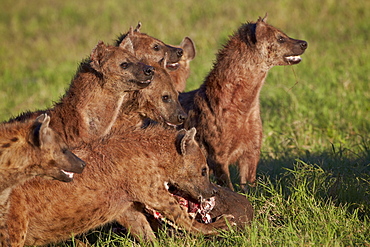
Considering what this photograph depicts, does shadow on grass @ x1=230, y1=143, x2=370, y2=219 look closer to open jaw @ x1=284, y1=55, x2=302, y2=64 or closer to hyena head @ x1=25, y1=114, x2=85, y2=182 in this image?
open jaw @ x1=284, y1=55, x2=302, y2=64

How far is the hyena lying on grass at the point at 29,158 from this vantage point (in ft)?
14.3

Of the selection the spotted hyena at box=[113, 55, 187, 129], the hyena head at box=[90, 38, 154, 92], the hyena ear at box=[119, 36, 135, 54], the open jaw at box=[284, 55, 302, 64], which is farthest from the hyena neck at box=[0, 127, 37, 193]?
the open jaw at box=[284, 55, 302, 64]

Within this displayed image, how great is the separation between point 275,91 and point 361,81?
1.34 meters

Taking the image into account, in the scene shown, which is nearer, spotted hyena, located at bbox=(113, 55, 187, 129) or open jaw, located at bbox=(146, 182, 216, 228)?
open jaw, located at bbox=(146, 182, 216, 228)

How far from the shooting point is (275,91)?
9.55 meters

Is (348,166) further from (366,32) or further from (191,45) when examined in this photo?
(366,32)

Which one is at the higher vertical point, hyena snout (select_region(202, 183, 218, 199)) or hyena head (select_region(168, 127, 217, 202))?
hyena head (select_region(168, 127, 217, 202))

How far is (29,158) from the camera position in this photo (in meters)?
4.39

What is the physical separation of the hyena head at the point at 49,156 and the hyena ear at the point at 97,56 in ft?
4.16

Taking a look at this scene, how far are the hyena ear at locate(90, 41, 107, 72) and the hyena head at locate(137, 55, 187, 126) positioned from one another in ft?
1.69

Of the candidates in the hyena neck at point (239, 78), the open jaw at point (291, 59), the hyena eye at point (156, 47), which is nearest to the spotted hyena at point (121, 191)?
the hyena neck at point (239, 78)

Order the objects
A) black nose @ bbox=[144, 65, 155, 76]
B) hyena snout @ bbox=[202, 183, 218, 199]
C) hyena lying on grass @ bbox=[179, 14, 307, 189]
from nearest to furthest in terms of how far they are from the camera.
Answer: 1. hyena snout @ bbox=[202, 183, 218, 199]
2. black nose @ bbox=[144, 65, 155, 76]
3. hyena lying on grass @ bbox=[179, 14, 307, 189]

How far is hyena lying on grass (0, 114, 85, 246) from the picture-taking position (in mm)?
4371

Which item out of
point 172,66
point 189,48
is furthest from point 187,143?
point 189,48
